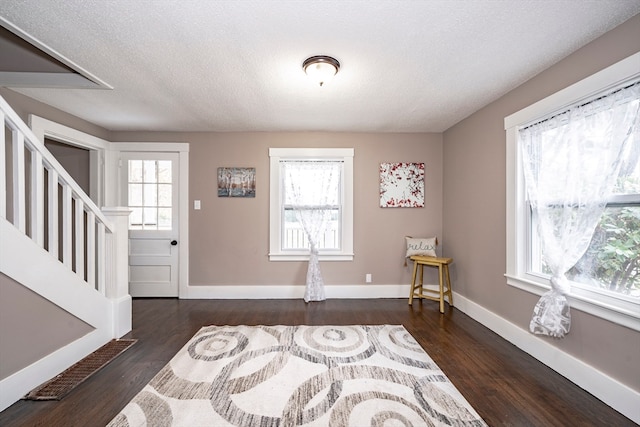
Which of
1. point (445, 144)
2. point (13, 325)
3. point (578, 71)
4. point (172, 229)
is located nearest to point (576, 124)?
point (578, 71)

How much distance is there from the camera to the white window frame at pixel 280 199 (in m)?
3.92

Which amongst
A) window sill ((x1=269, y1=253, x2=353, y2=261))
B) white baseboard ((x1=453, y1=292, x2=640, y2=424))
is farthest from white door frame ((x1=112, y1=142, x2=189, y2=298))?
white baseboard ((x1=453, y1=292, x2=640, y2=424))

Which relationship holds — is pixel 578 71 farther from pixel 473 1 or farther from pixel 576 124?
pixel 473 1

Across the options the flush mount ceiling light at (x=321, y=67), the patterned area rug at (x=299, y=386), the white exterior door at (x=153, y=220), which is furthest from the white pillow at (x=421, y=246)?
the white exterior door at (x=153, y=220)

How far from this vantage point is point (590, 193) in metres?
1.89

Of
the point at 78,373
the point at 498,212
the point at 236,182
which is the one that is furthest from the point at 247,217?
the point at 498,212

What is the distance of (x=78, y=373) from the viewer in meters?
2.05

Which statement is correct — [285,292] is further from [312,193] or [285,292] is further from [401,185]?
[401,185]

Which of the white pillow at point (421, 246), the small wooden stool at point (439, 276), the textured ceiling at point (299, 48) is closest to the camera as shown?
the textured ceiling at point (299, 48)

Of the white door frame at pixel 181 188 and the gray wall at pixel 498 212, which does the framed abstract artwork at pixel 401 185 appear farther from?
the white door frame at pixel 181 188

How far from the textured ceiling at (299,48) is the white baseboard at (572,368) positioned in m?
2.23

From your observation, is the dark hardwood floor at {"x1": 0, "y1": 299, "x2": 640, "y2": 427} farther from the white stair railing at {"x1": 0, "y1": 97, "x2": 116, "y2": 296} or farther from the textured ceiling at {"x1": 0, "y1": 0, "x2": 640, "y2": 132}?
the textured ceiling at {"x1": 0, "y1": 0, "x2": 640, "y2": 132}

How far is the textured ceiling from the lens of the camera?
5.30ft

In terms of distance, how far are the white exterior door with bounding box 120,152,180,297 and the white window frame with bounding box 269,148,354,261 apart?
134 centimetres
